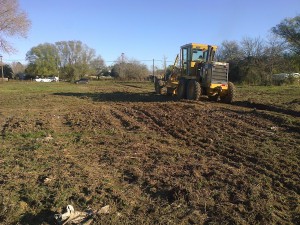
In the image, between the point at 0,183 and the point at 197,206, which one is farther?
the point at 0,183

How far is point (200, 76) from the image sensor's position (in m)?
16.9

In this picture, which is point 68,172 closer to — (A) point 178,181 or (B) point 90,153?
(B) point 90,153

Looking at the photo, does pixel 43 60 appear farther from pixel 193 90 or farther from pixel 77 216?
pixel 77 216

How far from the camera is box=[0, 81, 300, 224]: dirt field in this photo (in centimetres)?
437

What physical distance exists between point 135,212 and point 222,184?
1.57 metres

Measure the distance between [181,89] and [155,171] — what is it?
12.1m

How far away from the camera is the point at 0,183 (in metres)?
5.30

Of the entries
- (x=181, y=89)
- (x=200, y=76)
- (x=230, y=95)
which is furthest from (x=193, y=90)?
(x=230, y=95)

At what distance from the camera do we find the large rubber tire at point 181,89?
687 inches

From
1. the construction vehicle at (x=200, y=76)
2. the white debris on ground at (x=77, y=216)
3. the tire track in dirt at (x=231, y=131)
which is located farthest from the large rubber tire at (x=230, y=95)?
the white debris on ground at (x=77, y=216)

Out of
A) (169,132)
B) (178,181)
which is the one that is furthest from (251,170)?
(169,132)

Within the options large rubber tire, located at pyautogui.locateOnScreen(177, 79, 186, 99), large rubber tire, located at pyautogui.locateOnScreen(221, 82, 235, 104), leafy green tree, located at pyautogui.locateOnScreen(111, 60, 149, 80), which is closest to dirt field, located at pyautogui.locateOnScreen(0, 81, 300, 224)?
large rubber tire, located at pyautogui.locateOnScreen(221, 82, 235, 104)

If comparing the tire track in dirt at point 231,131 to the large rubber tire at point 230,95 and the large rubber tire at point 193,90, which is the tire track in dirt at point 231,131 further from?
the large rubber tire at point 230,95

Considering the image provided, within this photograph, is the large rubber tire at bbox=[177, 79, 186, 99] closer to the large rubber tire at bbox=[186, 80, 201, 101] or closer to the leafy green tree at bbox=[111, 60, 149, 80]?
the large rubber tire at bbox=[186, 80, 201, 101]
